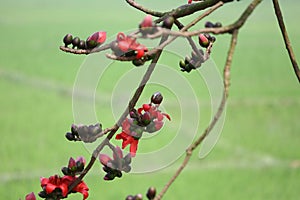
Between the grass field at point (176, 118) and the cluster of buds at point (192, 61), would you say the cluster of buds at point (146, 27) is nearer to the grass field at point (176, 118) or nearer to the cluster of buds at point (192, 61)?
the cluster of buds at point (192, 61)

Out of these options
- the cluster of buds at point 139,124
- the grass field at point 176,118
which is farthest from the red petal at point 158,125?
the grass field at point 176,118

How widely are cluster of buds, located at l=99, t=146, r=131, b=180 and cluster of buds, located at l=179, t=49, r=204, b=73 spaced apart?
0.28 ft

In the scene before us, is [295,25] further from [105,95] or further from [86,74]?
[86,74]

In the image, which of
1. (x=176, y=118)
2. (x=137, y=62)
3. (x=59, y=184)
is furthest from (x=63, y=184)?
(x=176, y=118)

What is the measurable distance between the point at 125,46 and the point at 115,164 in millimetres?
114

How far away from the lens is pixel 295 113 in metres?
5.15

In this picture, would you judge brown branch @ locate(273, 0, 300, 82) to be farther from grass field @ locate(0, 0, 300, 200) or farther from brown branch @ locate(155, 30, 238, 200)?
grass field @ locate(0, 0, 300, 200)

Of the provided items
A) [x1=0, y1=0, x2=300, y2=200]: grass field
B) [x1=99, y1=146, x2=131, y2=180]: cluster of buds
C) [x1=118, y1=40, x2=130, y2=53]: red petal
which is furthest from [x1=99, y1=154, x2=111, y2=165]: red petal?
[x1=0, y1=0, x2=300, y2=200]: grass field

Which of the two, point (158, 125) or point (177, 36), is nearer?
point (177, 36)

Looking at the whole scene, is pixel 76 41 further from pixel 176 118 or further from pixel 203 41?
pixel 176 118

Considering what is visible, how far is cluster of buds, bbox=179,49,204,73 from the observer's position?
472mm

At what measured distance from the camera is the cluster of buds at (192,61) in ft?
1.55

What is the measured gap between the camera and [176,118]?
493cm

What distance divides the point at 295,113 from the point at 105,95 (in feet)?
4.97
